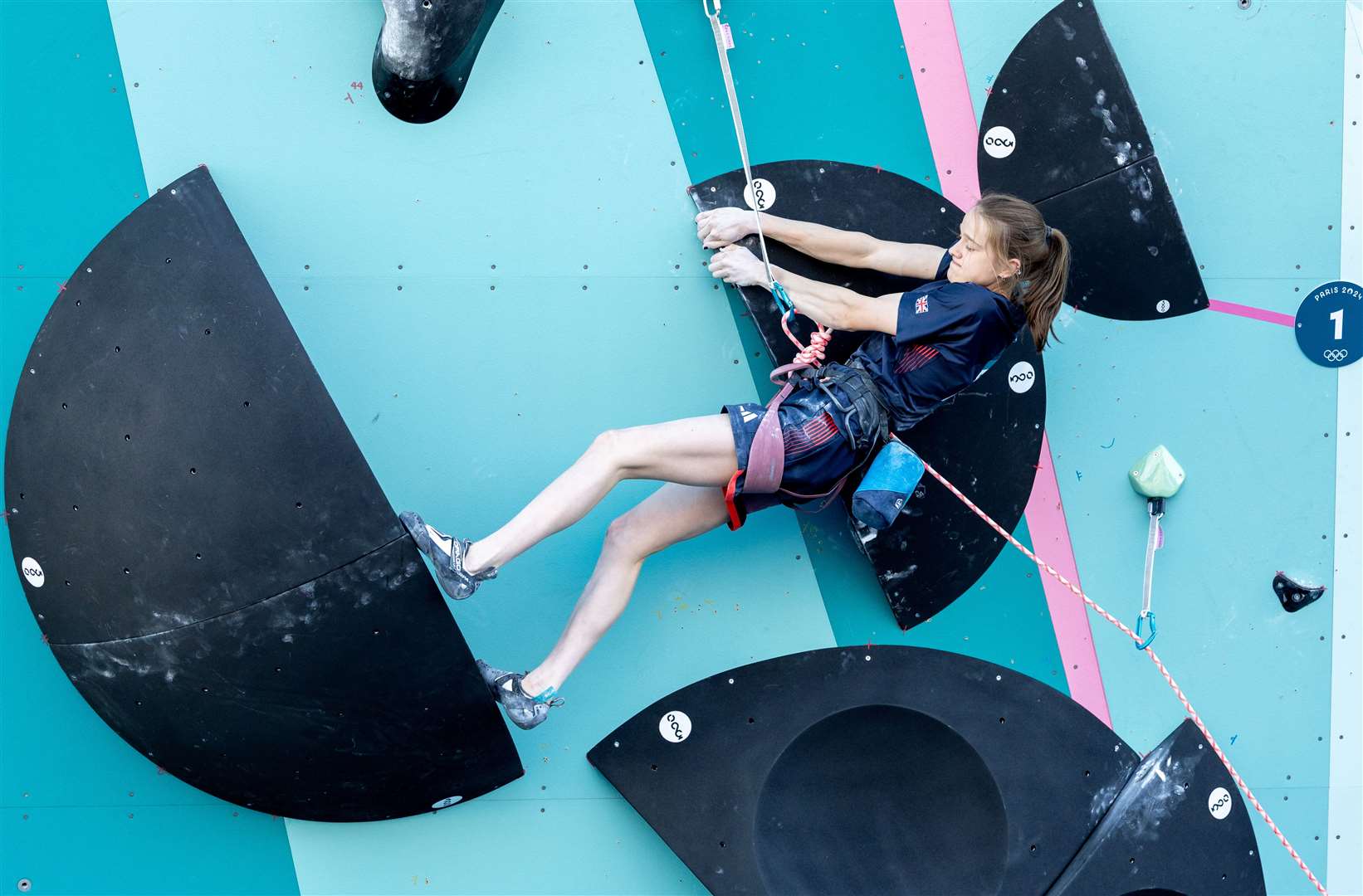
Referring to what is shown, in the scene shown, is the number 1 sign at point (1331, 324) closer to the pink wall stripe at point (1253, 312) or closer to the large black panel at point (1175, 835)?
the pink wall stripe at point (1253, 312)

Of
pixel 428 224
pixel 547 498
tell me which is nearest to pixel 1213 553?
pixel 547 498

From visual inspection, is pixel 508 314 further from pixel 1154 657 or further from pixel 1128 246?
pixel 1154 657

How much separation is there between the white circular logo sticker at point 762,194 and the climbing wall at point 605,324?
3.0 inches

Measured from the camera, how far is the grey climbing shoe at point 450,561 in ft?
6.82

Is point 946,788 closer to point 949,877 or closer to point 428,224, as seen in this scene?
point 949,877

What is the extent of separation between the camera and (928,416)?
2.49 metres

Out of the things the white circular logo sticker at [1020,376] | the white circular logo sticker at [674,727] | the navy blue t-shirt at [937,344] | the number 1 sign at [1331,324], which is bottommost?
the white circular logo sticker at [674,727]

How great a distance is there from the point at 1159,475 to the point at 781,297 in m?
1.02

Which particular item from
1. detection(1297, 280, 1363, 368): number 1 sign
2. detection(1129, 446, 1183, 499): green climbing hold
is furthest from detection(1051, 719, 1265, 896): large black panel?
detection(1297, 280, 1363, 368): number 1 sign

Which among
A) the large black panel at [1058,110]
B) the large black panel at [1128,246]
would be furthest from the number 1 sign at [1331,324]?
the large black panel at [1058,110]

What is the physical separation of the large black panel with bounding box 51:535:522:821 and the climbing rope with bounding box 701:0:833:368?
0.92 m

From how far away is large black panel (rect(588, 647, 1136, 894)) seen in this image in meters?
2.48

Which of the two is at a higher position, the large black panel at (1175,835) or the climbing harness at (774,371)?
the climbing harness at (774,371)

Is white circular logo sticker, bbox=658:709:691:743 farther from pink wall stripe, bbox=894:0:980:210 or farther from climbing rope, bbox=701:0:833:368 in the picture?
pink wall stripe, bbox=894:0:980:210
